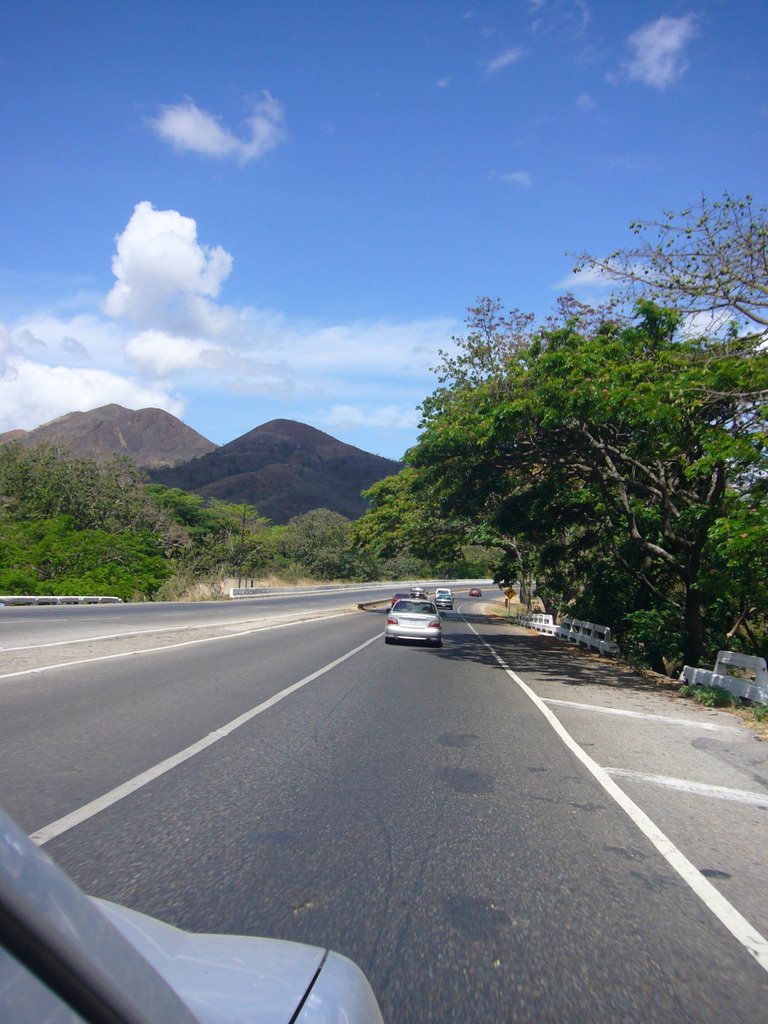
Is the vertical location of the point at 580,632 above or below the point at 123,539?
below

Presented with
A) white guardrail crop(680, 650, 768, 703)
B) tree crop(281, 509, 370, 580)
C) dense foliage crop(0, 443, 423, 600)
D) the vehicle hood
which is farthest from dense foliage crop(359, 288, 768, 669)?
tree crop(281, 509, 370, 580)

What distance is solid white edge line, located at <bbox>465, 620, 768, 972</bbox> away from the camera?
4047 mm

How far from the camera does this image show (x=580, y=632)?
94.3 feet

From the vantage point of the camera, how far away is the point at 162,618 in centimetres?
2981

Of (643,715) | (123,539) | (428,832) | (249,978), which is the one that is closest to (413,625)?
(643,715)

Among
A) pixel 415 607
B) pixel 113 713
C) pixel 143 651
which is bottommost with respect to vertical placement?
pixel 143 651

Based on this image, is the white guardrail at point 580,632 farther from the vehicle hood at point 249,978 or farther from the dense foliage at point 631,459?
the vehicle hood at point 249,978

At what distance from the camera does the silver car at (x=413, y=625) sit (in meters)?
22.5

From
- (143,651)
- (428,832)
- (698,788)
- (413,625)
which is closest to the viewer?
(428,832)

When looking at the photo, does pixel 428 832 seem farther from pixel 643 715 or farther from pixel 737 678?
pixel 737 678

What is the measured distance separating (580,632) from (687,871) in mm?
24337

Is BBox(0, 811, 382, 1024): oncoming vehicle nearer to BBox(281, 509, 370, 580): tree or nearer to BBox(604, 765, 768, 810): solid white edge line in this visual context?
BBox(604, 765, 768, 810): solid white edge line

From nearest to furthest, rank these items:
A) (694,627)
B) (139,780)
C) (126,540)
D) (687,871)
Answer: (687,871)
(139,780)
(694,627)
(126,540)

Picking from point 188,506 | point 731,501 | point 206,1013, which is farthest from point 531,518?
point 188,506
